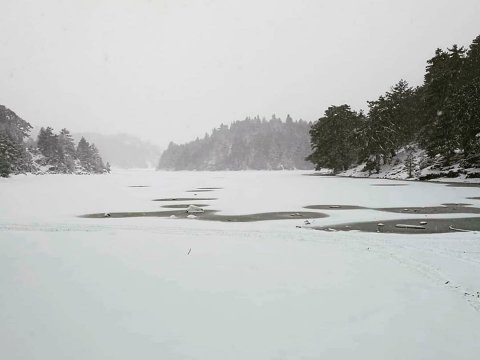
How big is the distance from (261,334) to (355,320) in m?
1.71

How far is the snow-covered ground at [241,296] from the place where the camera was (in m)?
5.33

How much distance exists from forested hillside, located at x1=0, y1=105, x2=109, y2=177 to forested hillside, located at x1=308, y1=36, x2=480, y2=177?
6630 centimetres

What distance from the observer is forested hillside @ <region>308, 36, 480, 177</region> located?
4378cm

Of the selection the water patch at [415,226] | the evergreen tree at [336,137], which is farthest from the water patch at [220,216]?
the evergreen tree at [336,137]

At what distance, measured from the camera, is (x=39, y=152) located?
346 feet

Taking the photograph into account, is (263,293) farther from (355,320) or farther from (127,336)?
(127,336)

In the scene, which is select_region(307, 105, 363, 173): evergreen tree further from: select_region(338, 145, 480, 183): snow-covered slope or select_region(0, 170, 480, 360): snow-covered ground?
select_region(0, 170, 480, 360): snow-covered ground

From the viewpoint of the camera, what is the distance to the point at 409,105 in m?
72.2

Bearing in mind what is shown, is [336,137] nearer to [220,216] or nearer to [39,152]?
[220,216]

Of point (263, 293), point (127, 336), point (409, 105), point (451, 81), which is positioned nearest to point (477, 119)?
point (451, 81)

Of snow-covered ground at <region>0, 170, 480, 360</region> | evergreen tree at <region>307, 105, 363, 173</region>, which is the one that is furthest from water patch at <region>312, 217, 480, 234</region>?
evergreen tree at <region>307, 105, 363, 173</region>

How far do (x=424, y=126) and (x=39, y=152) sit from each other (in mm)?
101275

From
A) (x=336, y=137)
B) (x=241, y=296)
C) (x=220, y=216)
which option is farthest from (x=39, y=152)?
(x=241, y=296)

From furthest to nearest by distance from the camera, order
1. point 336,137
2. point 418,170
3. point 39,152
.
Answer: point 39,152
point 336,137
point 418,170
